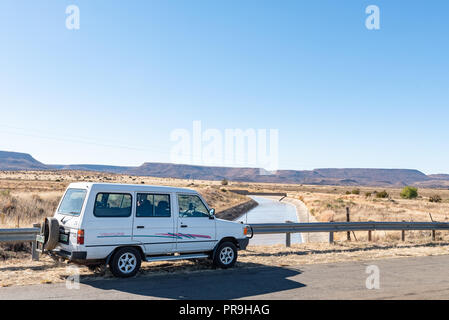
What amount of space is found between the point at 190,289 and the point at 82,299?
6.80 ft

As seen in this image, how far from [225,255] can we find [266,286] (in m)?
2.16

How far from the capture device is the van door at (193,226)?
987 cm

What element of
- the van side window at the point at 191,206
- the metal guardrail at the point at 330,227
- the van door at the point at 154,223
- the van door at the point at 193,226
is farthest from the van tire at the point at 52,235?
the metal guardrail at the point at 330,227

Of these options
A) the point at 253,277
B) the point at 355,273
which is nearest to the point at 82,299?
the point at 253,277

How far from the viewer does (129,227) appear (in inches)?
356

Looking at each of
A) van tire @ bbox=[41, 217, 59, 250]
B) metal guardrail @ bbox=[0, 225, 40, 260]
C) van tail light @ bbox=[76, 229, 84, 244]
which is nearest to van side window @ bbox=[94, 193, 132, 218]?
van tail light @ bbox=[76, 229, 84, 244]

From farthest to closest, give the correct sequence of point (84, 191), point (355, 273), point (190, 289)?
point (355, 273) < point (84, 191) < point (190, 289)

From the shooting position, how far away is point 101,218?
870cm

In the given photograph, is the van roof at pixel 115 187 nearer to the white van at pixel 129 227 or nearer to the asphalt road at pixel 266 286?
the white van at pixel 129 227

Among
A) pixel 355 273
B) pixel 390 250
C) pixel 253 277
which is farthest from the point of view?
pixel 390 250

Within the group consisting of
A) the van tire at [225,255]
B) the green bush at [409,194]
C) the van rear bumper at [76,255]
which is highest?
the van rear bumper at [76,255]

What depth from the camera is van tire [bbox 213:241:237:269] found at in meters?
10.5
